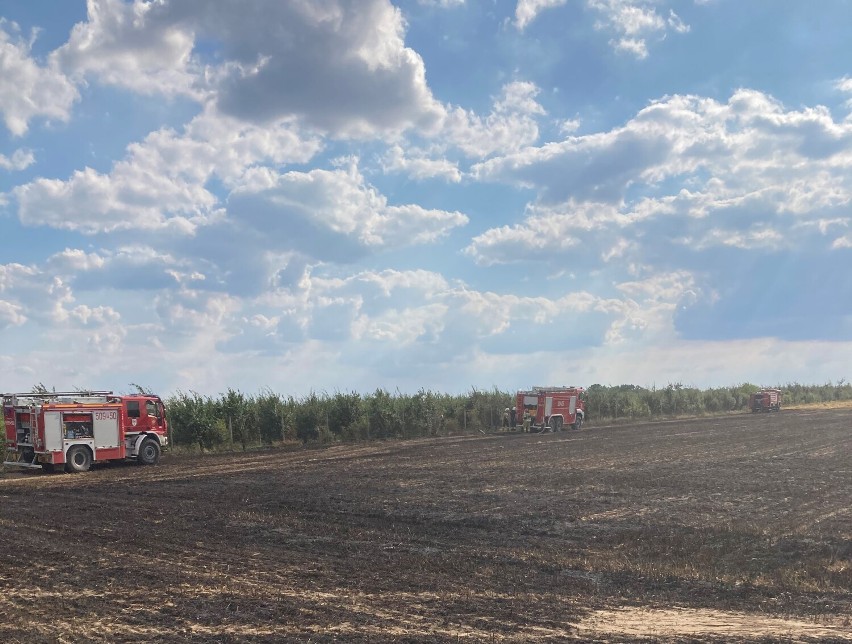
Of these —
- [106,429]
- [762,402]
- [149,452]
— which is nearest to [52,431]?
[106,429]

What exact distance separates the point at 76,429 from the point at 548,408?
26222mm

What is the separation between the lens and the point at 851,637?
6926 millimetres

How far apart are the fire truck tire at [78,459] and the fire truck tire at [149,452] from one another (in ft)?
6.67

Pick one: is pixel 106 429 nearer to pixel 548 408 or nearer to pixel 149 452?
pixel 149 452

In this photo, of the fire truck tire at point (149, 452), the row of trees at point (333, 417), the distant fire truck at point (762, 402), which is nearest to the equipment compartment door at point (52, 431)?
the fire truck tire at point (149, 452)

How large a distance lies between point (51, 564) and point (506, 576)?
626 cm

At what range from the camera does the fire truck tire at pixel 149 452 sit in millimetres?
27317

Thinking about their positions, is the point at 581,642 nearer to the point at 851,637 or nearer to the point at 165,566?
the point at 851,637

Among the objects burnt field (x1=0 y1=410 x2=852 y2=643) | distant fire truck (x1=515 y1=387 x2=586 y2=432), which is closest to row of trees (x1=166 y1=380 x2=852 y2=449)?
distant fire truck (x1=515 y1=387 x2=586 y2=432)

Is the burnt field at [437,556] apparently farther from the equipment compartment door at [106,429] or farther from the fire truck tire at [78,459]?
the equipment compartment door at [106,429]

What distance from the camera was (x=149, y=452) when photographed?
2759 centimetres

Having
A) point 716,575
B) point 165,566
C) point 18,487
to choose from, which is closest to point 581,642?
point 716,575

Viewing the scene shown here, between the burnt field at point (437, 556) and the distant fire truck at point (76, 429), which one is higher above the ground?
the distant fire truck at point (76, 429)

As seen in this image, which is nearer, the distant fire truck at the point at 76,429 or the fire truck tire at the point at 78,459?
the distant fire truck at the point at 76,429
